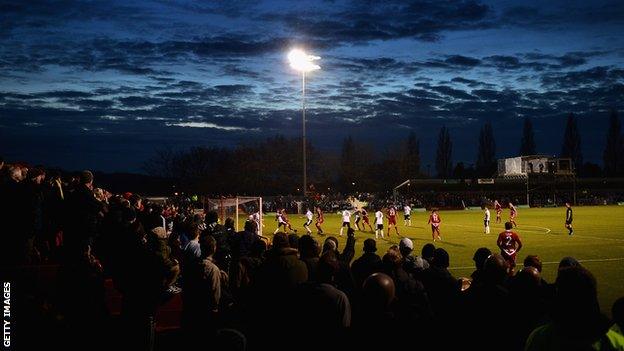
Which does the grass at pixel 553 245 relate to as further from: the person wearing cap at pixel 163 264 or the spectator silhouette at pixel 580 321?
the spectator silhouette at pixel 580 321

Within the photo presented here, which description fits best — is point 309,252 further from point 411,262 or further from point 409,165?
point 409,165

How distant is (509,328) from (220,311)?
4.26 m

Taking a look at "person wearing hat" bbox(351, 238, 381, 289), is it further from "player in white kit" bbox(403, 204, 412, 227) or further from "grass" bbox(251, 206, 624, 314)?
"player in white kit" bbox(403, 204, 412, 227)

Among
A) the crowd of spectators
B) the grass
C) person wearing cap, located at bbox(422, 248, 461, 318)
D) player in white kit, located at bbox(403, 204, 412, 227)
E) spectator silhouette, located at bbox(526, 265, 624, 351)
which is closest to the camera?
spectator silhouette, located at bbox(526, 265, 624, 351)

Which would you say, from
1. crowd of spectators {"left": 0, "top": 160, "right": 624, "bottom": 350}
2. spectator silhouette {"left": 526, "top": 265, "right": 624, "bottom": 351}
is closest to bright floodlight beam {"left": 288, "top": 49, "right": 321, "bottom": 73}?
crowd of spectators {"left": 0, "top": 160, "right": 624, "bottom": 350}

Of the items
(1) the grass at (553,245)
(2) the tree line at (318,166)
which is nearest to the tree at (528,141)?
(2) the tree line at (318,166)

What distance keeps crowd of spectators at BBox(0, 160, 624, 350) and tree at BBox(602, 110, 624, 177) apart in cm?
13023

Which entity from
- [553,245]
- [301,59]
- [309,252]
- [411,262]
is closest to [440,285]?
[411,262]

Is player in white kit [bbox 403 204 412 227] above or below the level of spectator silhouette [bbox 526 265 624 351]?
below

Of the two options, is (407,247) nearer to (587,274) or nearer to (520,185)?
(587,274)

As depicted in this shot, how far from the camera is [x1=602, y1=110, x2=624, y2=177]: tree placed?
122 m

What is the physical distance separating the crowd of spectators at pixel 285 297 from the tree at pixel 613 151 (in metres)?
A: 130

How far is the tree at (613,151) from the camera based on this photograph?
12181cm

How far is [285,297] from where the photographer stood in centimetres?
616
